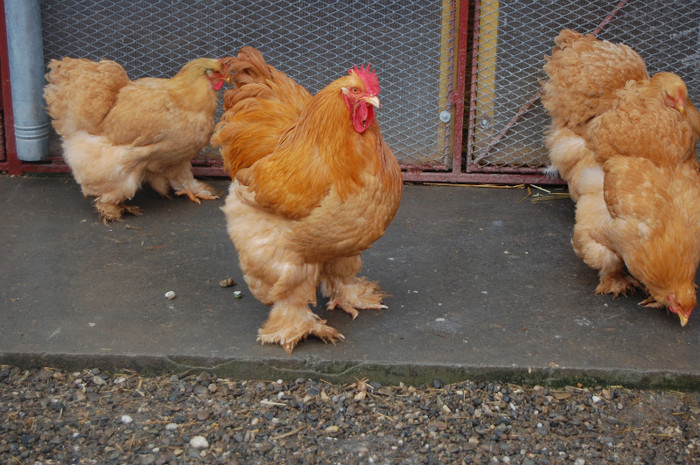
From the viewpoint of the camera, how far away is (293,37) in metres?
6.36

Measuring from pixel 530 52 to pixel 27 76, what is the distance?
4.37 m

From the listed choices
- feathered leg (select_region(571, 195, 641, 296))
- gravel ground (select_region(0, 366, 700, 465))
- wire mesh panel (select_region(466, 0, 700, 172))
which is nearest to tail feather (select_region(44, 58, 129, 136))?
gravel ground (select_region(0, 366, 700, 465))

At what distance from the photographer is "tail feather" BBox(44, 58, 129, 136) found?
18.8 feet

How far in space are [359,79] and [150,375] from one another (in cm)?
200

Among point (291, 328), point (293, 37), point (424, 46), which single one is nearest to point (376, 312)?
point (291, 328)

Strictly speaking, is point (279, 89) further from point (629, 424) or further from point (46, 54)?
point (46, 54)

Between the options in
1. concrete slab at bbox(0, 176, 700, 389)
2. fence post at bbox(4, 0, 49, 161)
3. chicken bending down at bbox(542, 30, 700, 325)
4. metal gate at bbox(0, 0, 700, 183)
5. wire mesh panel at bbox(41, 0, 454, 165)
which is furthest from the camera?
wire mesh panel at bbox(41, 0, 454, 165)

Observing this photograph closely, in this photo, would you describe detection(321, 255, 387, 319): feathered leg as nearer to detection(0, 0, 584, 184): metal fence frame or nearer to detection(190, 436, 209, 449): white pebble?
detection(190, 436, 209, 449): white pebble

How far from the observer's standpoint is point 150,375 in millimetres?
3979

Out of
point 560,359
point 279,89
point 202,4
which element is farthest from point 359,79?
point 202,4

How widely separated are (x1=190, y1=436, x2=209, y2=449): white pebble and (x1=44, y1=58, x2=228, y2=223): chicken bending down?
278 centimetres

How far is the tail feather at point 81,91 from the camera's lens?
573cm

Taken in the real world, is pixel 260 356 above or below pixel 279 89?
below

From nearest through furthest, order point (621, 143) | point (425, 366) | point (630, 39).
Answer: point (425, 366) → point (621, 143) → point (630, 39)
